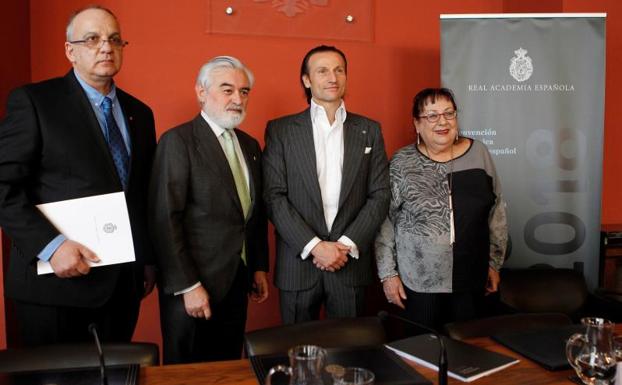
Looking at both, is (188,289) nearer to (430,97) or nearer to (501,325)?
(501,325)

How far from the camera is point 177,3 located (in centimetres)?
336

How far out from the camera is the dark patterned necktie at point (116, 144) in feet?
7.15

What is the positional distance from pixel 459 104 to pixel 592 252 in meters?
1.20

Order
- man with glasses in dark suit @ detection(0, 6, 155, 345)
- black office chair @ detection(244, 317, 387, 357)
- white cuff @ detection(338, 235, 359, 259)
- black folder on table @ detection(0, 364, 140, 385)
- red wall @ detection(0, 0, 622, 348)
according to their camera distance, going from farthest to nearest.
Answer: red wall @ detection(0, 0, 622, 348), white cuff @ detection(338, 235, 359, 259), man with glasses in dark suit @ detection(0, 6, 155, 345), black office chair @ detection(244, 317, 387, 357), black folder on table @ detection(0, 364, 140, 385)

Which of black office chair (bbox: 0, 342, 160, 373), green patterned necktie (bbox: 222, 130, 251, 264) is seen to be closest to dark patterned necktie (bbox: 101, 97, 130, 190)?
green patterned necktie (bbox: 222, 130, 251, 264)

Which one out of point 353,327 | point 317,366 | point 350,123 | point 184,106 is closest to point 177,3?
point 184,106

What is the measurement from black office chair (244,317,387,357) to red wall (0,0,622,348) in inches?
67.7

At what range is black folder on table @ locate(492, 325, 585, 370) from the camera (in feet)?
5.32

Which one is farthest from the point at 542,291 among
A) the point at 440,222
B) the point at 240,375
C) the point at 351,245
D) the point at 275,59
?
the point at 275,59

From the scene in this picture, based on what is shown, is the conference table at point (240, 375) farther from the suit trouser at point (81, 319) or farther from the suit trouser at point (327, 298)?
the suit trouser at point (327, 298)

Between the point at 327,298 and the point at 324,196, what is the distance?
1.55ft

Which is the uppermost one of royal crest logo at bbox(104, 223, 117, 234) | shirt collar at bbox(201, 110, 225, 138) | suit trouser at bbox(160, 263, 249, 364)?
shirt collar at bbox(201, 110, 225, 138)

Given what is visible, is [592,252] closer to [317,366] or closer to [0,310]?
[317,366]

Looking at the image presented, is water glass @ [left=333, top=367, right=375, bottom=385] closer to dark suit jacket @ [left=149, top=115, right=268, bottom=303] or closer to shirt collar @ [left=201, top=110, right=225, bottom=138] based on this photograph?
dark suit jacket @ [left=149, top=115, right=268, bottom=303]
